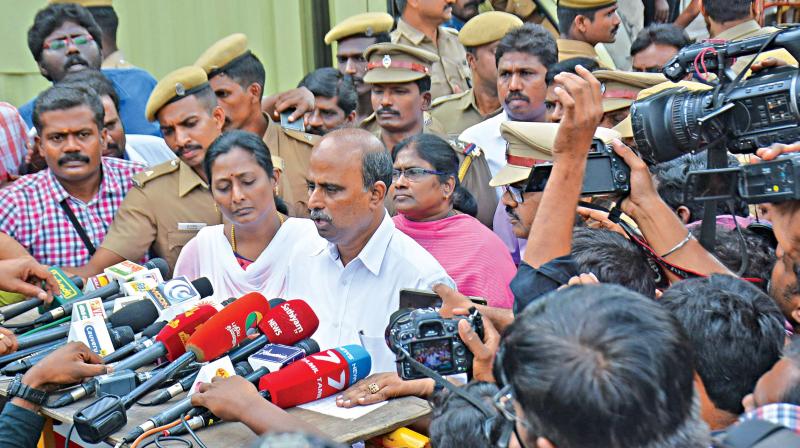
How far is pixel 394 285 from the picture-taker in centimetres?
346

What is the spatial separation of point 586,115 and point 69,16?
4.08 m

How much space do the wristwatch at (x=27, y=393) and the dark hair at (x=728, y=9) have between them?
13.3 feet

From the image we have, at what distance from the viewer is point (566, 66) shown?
4836 millimetres

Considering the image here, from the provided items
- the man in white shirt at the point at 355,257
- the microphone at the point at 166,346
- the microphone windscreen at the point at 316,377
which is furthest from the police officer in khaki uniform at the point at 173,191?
the microphone windscreen at the point at 316,377

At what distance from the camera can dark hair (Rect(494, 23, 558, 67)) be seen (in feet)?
16.3

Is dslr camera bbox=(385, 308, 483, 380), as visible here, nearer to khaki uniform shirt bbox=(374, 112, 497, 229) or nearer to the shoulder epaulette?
khaki uniform shirt bbox=(374, 112, 497, 229)

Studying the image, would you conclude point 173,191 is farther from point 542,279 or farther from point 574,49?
point 542,279

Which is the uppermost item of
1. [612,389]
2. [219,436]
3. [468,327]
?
[612,389]

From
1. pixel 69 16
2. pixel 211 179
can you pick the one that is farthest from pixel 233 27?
pixel 211 179

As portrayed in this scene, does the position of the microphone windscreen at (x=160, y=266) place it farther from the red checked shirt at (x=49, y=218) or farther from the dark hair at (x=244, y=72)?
the dark hair at (x=244, y=72)

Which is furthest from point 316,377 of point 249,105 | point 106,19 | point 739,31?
point 106,19

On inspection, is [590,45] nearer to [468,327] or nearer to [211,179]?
[211,179]

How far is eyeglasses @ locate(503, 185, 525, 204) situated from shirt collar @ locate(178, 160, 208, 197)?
5.96 ft

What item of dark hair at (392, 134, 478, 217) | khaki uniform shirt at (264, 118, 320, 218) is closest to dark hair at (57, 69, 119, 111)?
khaki uniform shirt at (264, 118, 320, 218)
